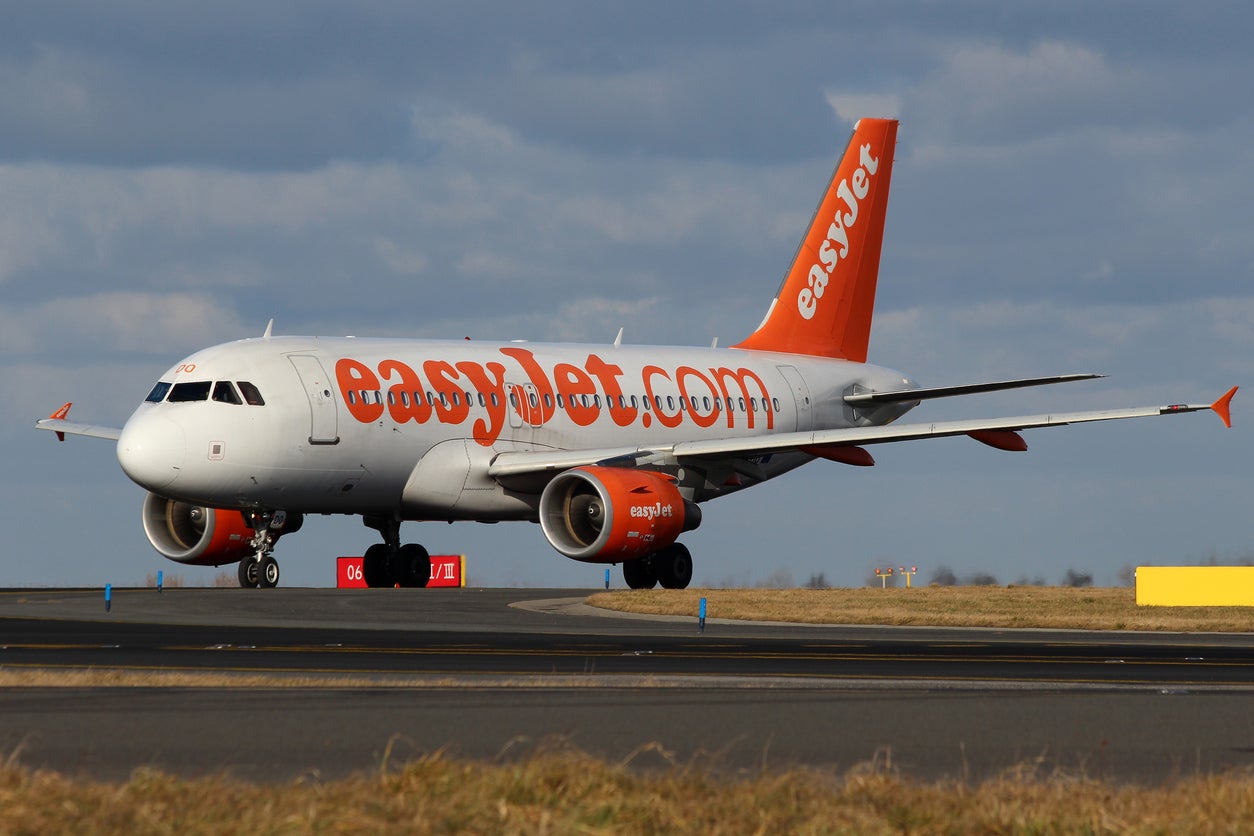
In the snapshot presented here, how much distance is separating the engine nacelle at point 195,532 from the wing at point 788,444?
5581 mm

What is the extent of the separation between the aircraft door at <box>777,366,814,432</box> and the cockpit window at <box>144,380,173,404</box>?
55.3 ft

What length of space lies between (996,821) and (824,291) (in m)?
42.0

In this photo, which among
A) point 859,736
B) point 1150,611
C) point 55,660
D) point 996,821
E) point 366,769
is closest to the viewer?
point 996,821

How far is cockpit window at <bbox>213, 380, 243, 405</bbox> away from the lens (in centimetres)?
3462

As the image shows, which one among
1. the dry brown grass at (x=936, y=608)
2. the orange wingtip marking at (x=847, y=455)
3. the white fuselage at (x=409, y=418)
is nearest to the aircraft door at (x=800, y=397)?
the white fuselage at (x=409, y=418)

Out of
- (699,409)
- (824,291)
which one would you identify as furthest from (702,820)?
(824,291)

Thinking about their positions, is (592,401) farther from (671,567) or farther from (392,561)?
(392,561)

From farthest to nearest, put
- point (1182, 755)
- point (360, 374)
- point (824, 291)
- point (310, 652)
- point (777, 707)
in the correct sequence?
1. point (824, 291)
2. point (360, 374)
3. point (310, 652)
4. point (777, 707)
5. point (1182, 755)

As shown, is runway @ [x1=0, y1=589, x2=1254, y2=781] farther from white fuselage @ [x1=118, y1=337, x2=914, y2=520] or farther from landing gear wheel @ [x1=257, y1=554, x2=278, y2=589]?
landing gear wheel @ [x1=257, y1=554, x2=278, y2=589]

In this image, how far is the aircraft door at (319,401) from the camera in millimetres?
35188

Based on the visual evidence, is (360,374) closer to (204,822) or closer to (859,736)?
(859,736)

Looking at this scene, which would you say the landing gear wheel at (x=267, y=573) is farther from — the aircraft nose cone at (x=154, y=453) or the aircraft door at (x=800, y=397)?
the aircraft door at (x=800, y=397)

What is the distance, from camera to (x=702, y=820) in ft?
25.7

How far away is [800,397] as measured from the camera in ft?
153
